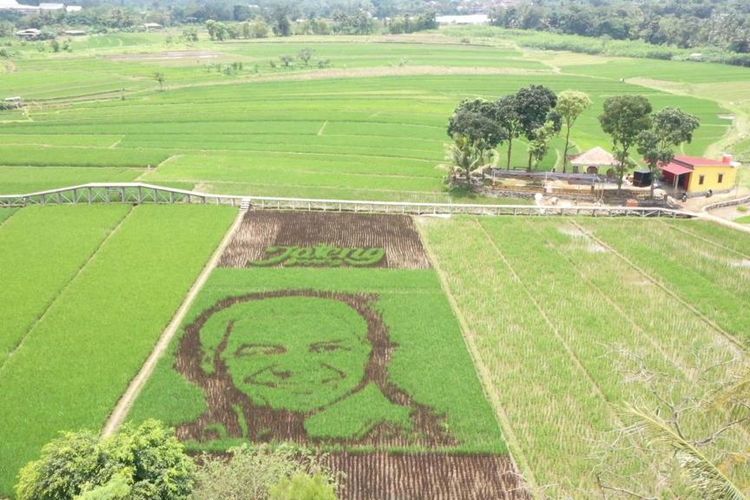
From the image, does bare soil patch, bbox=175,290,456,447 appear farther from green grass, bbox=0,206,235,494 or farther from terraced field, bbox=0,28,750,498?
green grass, bbox=0,206,235,494

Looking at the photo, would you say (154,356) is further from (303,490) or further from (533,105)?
(533,105)

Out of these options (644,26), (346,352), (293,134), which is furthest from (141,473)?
(644,26)

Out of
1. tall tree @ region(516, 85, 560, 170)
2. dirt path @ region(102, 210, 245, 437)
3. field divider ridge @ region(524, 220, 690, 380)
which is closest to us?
dirt path @ region(102, 210, 245, 437)

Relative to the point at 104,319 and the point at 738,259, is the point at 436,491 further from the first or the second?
the point at 738,259

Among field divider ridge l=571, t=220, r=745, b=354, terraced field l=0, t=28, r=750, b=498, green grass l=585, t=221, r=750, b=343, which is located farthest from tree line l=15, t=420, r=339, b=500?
green grass l=585, t=221, r=750, b=343

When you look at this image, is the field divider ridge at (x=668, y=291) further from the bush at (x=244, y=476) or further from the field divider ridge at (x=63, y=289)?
Answer: the field divider ridge at (x=63, y=289)

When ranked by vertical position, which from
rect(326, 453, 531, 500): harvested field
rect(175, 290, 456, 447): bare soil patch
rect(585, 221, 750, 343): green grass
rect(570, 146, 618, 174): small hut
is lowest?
rect(326, 453, 531, 500): harvested field
